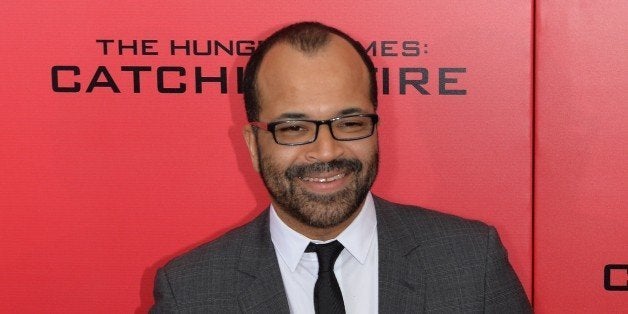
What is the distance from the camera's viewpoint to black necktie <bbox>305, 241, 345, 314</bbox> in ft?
4.82

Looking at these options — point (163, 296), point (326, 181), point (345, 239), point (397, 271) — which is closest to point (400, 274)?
point (397, 271)

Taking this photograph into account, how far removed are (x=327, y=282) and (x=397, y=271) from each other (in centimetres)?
13

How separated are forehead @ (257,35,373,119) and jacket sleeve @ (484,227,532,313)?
35 centimetres

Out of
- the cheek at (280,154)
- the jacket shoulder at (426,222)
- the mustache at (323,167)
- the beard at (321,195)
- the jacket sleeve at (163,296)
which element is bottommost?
the jacket sleeve at (163,296)

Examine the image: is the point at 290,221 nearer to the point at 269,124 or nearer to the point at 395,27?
the point at 269,124

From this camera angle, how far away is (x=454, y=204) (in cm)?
182

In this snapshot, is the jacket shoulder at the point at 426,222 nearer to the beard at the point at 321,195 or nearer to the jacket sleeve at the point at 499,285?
the jacket sleeve at the point at 499,285

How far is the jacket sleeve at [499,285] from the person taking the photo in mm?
1506

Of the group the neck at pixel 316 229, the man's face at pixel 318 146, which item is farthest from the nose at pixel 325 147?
the neck at pixel 316 229

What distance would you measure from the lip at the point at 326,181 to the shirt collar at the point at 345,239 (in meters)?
0.11

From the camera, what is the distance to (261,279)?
1531mm

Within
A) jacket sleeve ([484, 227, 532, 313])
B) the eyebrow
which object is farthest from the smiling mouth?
jacket sleeve ([484, 227, 532, 313])

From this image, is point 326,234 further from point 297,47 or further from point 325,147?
point 297,47

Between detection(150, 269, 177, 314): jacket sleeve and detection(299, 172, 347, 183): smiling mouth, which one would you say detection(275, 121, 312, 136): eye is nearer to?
detection(299, 172, 347, 183): smiling mouth
